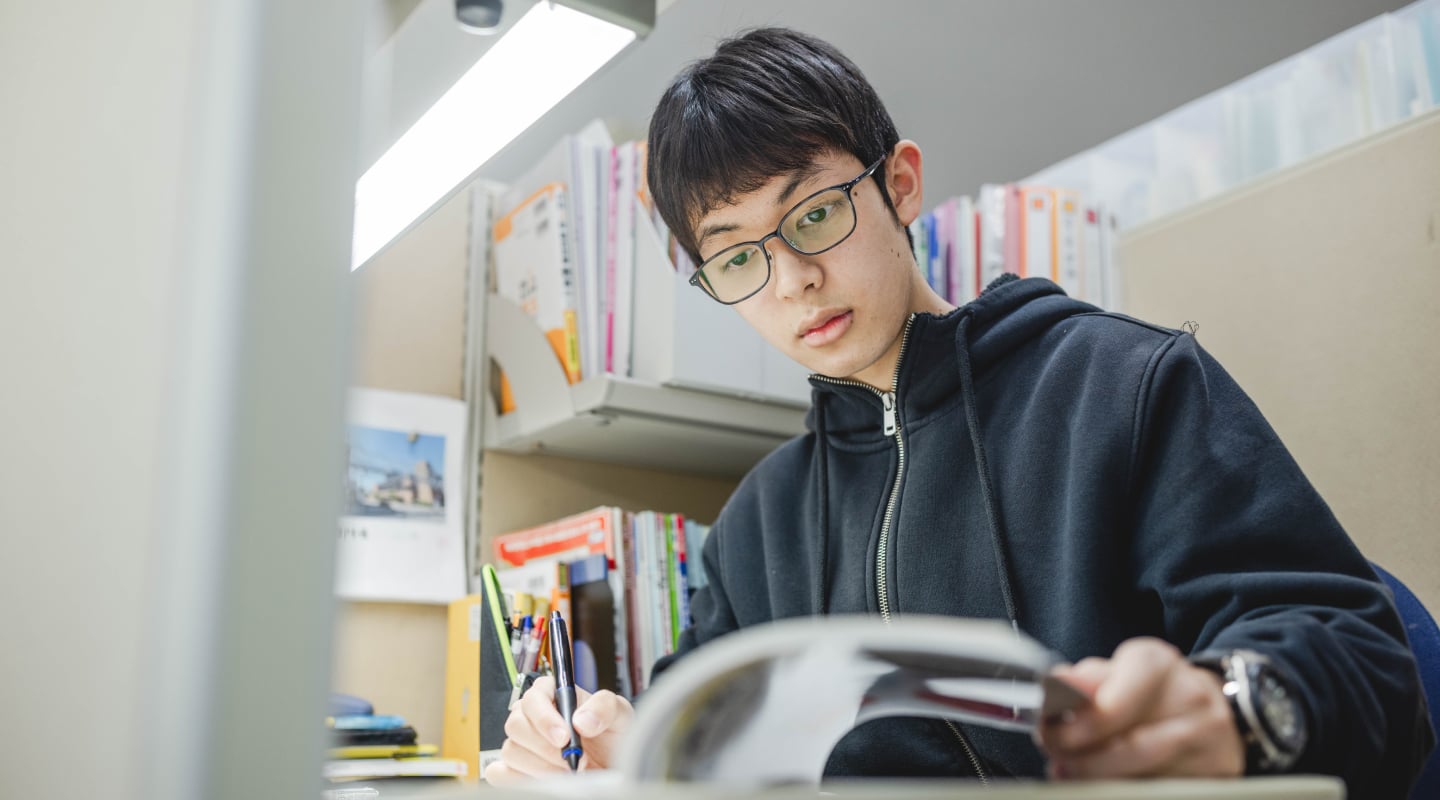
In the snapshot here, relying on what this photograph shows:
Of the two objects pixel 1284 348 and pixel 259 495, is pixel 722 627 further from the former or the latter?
pixel 259 495

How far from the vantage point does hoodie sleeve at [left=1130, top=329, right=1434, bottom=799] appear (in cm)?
54

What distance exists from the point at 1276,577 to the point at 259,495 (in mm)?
582

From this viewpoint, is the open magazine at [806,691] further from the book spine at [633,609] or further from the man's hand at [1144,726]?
the book spine at [633,609]

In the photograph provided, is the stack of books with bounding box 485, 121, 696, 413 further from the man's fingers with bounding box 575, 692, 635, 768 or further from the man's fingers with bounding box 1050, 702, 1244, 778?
the man's fingers with bounding box 1050, 702, 1244, 778

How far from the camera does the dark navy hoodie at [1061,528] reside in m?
0.60

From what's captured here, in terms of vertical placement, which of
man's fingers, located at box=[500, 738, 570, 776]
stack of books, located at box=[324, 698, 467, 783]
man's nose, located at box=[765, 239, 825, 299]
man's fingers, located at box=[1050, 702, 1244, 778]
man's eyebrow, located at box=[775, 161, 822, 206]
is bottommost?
stack of books, located at box=[324, 698, 467, 783]

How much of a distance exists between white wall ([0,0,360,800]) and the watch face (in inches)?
15.0

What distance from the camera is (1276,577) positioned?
0.66 meters

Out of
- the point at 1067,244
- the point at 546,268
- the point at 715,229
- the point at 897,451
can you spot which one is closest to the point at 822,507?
the point at 897,451

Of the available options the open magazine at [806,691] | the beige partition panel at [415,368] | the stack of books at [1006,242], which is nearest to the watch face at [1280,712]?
the open magazine at [806,691]

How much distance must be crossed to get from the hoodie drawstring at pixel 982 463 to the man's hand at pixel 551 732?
0.33 metres

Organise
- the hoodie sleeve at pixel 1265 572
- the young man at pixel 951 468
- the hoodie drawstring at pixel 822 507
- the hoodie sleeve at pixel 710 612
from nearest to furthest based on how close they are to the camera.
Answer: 1. the hoodie sleeve at pixel 1265 572
2. the young man at pixel 951 468
3. the hoodie drawstring at pixel 822 507
4. the hoodie sleeve at pixel 710 612

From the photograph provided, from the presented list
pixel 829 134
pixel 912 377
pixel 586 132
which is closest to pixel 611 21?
pixel 829 134

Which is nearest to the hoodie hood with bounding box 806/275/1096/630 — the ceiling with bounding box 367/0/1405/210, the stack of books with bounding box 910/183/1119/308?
the ceiling with bounding box 367/0/1405/210
